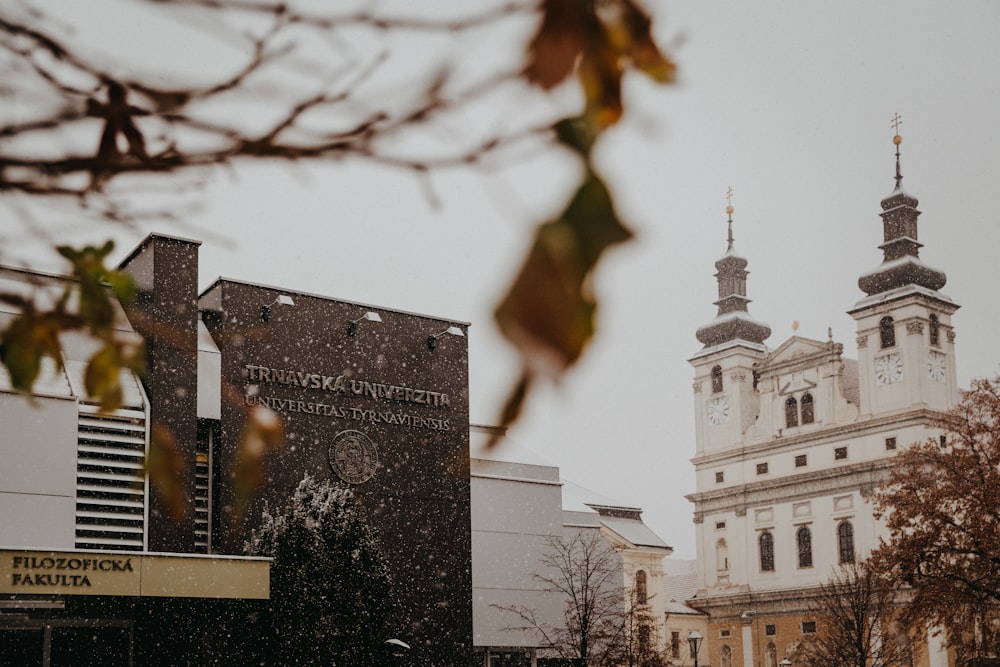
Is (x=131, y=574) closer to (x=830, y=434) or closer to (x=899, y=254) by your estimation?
(x=830, y=434)

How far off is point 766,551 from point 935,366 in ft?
50.9

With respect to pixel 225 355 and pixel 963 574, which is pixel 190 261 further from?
pixel 963 574

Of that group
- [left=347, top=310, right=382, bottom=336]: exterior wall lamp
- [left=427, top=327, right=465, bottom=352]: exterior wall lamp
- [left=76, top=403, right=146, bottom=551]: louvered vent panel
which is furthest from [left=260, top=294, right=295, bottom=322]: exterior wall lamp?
[left=76, top=403, right=146, bottom=551]: louvered vent panel

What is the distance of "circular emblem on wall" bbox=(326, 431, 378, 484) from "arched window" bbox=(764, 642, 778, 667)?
49.6 meters

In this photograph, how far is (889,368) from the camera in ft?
221

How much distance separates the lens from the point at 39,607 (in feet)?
63.8

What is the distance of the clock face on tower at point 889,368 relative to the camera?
219 feet

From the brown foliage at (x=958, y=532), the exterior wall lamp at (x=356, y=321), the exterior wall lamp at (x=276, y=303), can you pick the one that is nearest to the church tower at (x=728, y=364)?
the brown foliage at (x=958, y=532)

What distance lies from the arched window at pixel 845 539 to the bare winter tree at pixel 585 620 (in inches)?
1211

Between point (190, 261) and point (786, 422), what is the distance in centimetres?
5559

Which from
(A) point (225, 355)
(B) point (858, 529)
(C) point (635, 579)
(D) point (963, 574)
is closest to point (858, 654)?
(D) point (963, 574)

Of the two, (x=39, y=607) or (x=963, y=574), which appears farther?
(x=963, y=574)

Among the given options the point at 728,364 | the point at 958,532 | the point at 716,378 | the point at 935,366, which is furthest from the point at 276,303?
the point at 716,378

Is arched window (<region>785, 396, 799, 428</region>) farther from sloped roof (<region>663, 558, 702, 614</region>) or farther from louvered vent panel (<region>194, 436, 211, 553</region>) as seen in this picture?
louvered vent panel (<region>194, 436, 211, 553</region>)
